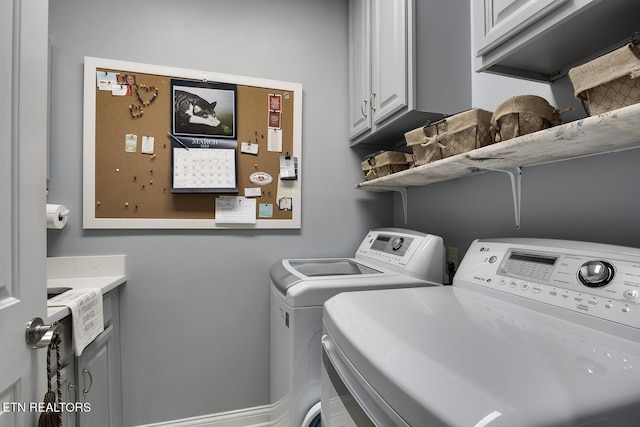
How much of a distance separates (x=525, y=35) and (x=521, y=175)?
0.55 meters

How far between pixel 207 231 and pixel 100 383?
86 cm

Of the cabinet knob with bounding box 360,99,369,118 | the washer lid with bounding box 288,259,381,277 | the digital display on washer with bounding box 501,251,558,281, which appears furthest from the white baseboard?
the cabinet knob with bounding box 360,99,369,118

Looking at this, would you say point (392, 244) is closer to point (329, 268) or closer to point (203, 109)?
point (329, 268)

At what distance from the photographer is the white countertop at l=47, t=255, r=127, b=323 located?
155 centimetres

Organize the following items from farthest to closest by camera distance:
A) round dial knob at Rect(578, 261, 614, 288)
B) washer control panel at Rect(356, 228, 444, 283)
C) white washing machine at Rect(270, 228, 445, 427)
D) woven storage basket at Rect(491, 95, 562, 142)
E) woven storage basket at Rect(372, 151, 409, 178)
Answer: woven storage basket at Rect(372, 151, 409, 178)
washer control panel at Rect(356, 228, 444, 283)
white washing machine at Rect(270, 228, 445, 427)
woven storage basket at Rect(491, 95, 562, 142)
round dial knob at Rect(578, 261, 614, 288)

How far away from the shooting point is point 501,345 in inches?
24.1

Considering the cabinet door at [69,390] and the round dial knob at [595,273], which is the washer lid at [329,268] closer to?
the round dial knob at [595,273]

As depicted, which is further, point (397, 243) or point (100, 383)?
point (397, 243)

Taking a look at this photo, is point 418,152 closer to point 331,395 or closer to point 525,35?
point 525,35

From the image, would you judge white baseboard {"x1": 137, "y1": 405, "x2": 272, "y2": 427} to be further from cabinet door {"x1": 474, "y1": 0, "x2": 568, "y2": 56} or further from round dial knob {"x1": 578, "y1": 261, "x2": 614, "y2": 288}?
cabinet door {"x1": 474, "y1": 0, "x2": 568, "y2": 56}

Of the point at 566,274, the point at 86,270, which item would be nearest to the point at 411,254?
the point at 566,274

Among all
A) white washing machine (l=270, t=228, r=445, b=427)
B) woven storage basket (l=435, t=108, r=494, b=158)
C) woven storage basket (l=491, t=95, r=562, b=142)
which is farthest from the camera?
white washing machine (l=270, t=228, r=445, b=427)

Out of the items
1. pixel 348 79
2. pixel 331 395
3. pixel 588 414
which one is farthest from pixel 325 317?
pixel 348 79

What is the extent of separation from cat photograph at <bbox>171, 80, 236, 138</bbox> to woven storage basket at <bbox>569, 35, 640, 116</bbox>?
64.4 inches
